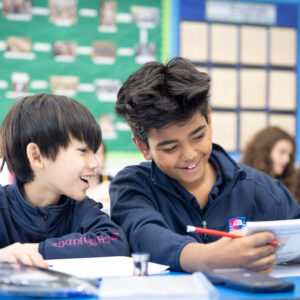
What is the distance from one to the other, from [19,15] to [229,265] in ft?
7.88

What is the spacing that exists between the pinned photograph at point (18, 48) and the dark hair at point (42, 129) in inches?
61.6

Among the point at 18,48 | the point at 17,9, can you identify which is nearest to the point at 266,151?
the point at 18,48

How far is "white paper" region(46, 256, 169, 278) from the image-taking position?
806 millimetres

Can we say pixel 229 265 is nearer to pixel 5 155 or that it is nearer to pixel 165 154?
pixel 165 154

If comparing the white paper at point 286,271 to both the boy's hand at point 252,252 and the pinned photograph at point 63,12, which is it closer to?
the boy's hand at point 252,252

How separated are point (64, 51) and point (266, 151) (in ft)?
5.05

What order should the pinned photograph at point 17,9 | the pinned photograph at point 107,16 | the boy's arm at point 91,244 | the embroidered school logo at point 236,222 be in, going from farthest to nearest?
the pinned photograph at point 107,16 → the pinned photograph at point 17,9 → the embroidered school logo at point 236,222 → the boy's arm at point 91,244

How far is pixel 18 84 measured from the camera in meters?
2.71

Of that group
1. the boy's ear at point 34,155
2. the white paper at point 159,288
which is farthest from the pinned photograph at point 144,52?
the white paper at point 159,288

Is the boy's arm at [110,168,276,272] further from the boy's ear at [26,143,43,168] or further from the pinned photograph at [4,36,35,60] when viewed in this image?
the pinned photograph at [4,36,35,60]

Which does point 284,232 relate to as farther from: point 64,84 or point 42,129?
point 64,84

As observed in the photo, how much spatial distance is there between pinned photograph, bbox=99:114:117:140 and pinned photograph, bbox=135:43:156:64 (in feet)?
1.43

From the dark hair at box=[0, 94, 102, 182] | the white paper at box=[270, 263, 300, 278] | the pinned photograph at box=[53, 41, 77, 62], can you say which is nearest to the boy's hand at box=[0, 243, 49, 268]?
the dark hair at box=[0, 94, 102, 182]

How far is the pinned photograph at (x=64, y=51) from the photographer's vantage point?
9.00 ft
